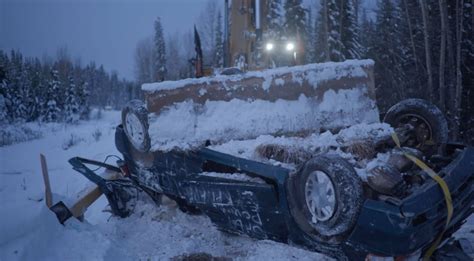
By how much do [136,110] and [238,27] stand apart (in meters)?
4.68

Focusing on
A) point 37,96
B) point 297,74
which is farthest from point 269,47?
point 37,96

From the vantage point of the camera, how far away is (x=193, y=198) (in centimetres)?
402

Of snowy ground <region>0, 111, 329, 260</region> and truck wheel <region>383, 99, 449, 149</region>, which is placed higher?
truck wheel <region>383, 99, 449, 149</region>

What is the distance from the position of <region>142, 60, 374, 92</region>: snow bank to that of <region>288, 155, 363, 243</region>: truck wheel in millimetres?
1440

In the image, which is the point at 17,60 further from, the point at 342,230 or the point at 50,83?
the point at 342,230

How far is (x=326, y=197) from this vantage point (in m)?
2.84

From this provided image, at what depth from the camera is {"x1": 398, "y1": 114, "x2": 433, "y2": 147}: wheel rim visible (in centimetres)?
429

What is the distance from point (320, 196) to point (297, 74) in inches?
66.3

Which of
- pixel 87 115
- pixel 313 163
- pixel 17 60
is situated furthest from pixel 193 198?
pixel 87 115

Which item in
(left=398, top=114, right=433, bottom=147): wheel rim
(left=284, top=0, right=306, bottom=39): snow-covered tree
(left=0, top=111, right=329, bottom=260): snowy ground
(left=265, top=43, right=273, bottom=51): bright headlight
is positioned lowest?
(left=0, top=111, right=329, bottom=260): snowy ground

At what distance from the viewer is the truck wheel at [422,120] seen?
420cm

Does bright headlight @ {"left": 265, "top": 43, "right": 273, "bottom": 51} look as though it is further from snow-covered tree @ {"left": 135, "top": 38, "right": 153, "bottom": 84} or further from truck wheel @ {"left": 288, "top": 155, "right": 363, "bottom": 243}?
snow-covered tree @ {"left": 135, "top": 38, "right": 153, "bottom": 84}

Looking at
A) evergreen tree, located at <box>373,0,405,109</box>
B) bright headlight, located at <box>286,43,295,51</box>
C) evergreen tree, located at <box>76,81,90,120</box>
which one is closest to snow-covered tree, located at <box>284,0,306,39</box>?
evergreen tree, located at <box>373,0,405,109</box>

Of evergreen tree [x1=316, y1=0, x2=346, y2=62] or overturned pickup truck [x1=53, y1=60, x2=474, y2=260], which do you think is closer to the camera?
overturned pickup truck [x1=53, y1=60, x2=474, y2=260]
